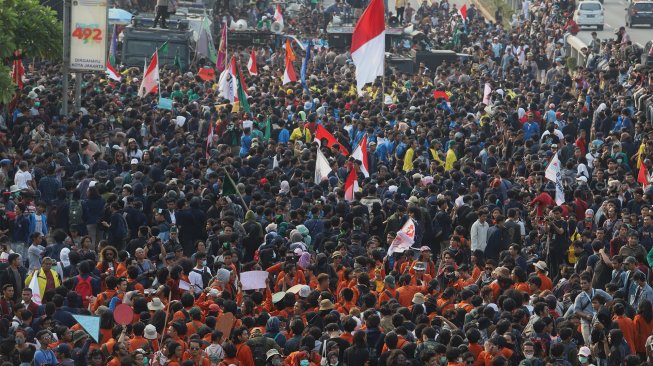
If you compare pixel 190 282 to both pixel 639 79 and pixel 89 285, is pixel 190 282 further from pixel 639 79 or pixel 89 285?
pixel 639 79

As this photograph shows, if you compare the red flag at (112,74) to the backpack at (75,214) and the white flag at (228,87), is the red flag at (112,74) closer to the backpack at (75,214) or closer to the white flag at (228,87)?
the white flag at (228,87)

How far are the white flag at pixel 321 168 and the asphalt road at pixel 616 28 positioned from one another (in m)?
28.3

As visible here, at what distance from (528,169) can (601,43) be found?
773 inches

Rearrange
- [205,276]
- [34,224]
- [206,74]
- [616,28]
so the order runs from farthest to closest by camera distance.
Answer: [616,28] → [206,74] → [34,224] → [205,276]

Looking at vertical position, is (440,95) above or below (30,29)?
below

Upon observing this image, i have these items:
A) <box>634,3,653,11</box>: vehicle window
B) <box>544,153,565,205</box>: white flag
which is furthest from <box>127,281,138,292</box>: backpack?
<box>634,3,653,11</box>: vehicle window

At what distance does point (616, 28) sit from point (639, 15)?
994 mm

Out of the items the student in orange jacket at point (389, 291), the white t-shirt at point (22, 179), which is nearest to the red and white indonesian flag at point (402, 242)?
the student in orange jacket at point (389, 291)

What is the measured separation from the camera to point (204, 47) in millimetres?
41500

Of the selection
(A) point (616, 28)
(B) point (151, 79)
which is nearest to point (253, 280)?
(B) point (151, 79)

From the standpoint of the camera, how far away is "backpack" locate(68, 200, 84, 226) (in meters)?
22.1

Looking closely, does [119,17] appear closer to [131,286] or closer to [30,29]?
[30,29]

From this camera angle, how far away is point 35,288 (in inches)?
709

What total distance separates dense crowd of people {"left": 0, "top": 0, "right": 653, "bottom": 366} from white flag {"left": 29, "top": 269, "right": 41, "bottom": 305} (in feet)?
0.08
